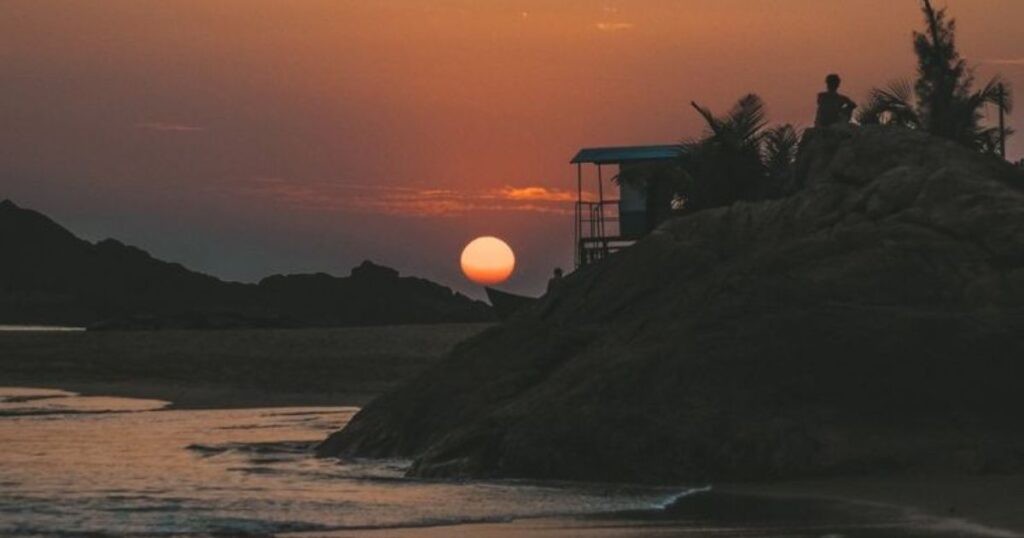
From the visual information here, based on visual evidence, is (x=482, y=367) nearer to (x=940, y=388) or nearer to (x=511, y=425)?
(x=511, y=425)

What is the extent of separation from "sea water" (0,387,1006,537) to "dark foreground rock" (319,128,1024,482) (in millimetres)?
852

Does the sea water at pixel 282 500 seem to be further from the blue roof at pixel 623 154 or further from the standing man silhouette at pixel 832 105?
the blue roof at pixel 623 154

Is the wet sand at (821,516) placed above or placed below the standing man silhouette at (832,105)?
below

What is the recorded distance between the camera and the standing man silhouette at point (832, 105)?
29.6 m

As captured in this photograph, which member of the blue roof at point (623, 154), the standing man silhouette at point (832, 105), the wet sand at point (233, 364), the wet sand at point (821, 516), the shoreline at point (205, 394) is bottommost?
the wet sand at point (821, 516)

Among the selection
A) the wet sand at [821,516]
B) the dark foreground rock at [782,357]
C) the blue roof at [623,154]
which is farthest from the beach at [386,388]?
the blue roof at [623,154]

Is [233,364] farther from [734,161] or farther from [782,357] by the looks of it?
[782,357]

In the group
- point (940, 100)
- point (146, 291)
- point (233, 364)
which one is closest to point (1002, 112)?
point (940, 100)

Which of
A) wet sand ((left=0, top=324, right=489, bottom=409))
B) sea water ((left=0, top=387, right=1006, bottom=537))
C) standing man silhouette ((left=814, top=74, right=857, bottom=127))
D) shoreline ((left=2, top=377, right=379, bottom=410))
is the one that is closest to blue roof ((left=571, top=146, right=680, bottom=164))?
wet sand ((left=0, top=324, right=489, bottom=409))

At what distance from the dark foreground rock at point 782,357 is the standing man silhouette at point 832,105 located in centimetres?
504

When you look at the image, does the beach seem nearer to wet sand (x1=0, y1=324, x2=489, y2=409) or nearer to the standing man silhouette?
wet sand (x1=0, y1=324, x2=489, y2=409)

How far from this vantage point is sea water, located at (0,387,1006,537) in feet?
52.1

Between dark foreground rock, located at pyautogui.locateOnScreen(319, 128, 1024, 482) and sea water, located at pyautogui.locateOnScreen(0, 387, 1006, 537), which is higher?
dark foreground rock, located at pyautogui.locateOnScreen(319, 128, 1024, 482)

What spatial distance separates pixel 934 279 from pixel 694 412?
377cm
